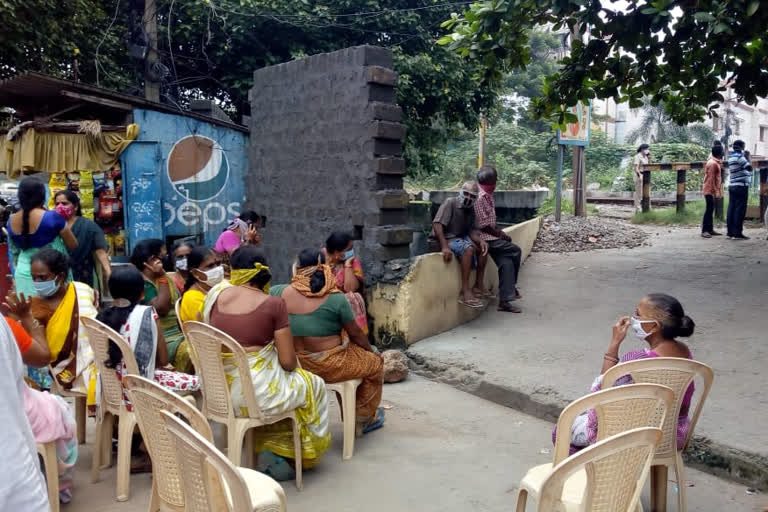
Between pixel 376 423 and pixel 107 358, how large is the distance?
191 centimetres

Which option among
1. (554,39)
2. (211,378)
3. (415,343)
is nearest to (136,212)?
(415,343)

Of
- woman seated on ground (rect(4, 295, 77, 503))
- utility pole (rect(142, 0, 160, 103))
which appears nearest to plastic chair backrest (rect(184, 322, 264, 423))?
woman seated on ground (rect(4, 295, 77, 503))

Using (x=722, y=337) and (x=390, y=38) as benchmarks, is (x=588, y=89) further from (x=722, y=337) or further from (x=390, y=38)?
(x=390, y=38)

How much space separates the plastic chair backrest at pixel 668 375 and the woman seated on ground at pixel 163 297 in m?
2.83

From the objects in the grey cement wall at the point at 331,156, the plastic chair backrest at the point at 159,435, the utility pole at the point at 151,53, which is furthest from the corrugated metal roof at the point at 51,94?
the plastic chair backrest at the point at 159,435

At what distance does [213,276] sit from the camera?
4742 millimetres

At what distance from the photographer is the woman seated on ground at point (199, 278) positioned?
453 centimetres

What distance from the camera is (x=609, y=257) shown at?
32.6 feet

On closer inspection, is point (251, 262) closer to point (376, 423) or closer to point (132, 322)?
point (132, 322)

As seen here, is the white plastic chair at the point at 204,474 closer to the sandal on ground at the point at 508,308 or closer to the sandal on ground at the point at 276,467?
the sandal on ground at the point at 276,467

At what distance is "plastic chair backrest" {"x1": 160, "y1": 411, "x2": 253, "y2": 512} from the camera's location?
2125mm

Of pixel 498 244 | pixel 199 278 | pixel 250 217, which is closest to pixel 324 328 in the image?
pixel 199 278

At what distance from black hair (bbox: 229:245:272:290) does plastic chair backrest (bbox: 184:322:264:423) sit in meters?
0.44

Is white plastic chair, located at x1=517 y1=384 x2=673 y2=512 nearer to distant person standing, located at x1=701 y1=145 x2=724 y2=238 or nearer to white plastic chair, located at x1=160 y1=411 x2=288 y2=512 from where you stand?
white plastic chair, located at x1=160 y1=411 x2=288 y2=512
